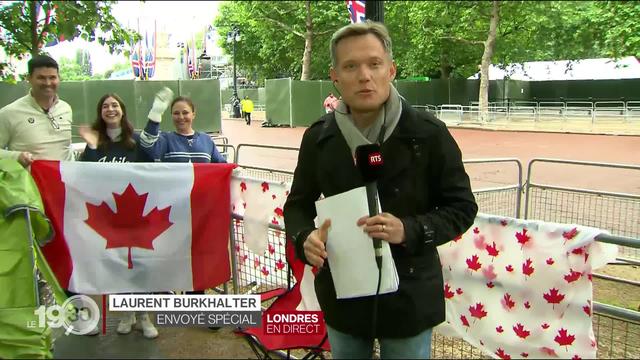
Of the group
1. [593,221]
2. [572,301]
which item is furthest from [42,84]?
[593,221]

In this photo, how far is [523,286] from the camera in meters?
2.90

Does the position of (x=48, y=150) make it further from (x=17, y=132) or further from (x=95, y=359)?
(x=95, y=359)

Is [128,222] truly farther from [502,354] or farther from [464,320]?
[502,354]

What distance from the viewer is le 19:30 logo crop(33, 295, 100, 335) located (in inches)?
143

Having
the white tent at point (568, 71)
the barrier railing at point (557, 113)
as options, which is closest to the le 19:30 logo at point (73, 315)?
the barrier railing at point (557, 113)

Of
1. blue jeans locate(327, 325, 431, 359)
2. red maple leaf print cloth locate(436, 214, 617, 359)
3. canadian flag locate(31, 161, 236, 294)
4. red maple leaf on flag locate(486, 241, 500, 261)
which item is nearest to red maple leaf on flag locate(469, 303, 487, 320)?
red maple leaf print cloth locate(436, 214, 617, 359)

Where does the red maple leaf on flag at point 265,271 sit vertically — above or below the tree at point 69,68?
below

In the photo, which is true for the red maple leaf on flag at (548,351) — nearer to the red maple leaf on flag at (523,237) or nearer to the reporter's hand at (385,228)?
the red maple leaf on flag at (523,237)

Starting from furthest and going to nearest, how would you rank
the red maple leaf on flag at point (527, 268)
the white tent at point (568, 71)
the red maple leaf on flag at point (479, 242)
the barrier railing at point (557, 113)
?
the white tent at point (568, 71), the barrier railing at point (557, 113), the red maple leaf on flag at point (479, 242), the red maple leaf on flag at point (527, 268)

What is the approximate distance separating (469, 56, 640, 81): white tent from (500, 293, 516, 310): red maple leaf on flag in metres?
28.1

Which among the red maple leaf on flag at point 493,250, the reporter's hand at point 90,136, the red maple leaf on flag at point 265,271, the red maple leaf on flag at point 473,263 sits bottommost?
the red maple leaf on flag at point 265,271

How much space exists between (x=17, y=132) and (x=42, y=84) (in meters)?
0.42

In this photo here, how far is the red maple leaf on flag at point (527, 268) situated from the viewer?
2850 mm

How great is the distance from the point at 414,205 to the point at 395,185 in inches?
3.8
